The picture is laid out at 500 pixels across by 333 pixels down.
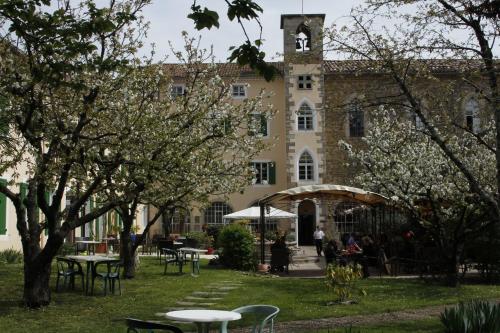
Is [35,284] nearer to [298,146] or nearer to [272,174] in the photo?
[298,146]

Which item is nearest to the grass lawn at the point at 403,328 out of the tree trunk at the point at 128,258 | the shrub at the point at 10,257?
the tree trunk at the point at 128,258

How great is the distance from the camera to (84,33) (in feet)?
20.9

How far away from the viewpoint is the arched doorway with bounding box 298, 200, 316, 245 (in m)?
37.2

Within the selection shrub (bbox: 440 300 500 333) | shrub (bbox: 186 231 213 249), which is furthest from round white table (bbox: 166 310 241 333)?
shrub (bbox: 186 231 213 249)

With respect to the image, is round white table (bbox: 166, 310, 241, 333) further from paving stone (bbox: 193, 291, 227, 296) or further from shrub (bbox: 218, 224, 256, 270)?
shrub (bbox: 218, 224, 256, 270)

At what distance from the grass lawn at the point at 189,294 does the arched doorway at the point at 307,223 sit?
64.0 feet

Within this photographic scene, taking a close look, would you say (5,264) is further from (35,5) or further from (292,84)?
(292,84)

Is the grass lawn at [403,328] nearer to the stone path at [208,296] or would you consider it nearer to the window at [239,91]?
the stone path at [208,296]

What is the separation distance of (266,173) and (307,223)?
3841mm

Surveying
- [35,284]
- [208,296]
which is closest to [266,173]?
[208,296]

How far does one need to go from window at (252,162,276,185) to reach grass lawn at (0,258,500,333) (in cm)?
1980

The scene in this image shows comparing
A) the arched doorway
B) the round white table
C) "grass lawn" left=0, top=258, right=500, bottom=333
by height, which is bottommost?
"grass lawn" left=0, top=258, right=500, bottom=333

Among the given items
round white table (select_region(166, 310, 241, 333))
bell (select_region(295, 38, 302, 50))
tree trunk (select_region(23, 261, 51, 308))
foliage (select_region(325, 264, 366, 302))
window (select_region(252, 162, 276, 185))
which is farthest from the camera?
window (select_region(252, 162, 276, 185))

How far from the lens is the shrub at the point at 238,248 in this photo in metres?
20.6
